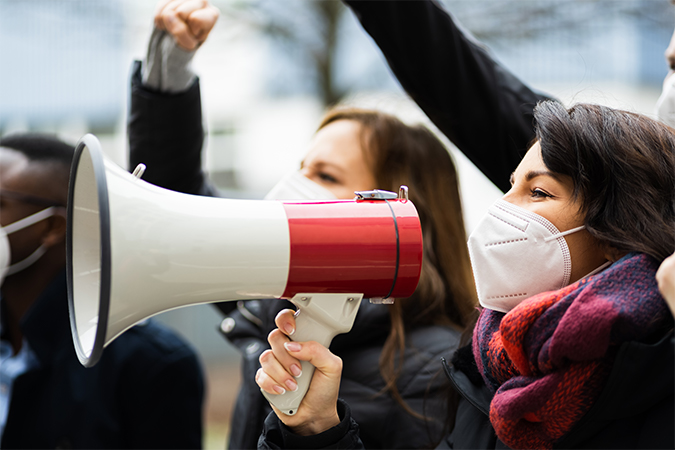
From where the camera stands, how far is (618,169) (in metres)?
1.50

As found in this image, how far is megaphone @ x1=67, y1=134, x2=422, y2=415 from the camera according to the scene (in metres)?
1.33

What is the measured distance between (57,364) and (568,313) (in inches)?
92.3

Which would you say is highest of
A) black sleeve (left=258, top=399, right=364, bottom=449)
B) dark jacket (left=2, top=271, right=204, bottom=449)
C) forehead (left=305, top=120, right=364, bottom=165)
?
forehead (left=305, top=120, right=364, bottom=165)

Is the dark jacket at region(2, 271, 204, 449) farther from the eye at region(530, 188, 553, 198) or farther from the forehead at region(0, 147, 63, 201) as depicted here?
the eye at region(530, 188, 553, 198)

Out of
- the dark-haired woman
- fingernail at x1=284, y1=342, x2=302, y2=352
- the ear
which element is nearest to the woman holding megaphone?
the dark-haired woman

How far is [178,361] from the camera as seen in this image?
289 cm

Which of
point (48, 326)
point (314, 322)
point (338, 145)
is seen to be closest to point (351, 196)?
point (338, 145)

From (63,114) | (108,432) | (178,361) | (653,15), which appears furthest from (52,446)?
(63,114)

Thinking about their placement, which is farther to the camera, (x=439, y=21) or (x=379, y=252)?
(x=439, y=21)

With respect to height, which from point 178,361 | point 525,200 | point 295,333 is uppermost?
point 525,200

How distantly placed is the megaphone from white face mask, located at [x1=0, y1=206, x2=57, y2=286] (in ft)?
5.27

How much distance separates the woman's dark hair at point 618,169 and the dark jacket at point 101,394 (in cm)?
205

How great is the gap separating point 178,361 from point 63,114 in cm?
770

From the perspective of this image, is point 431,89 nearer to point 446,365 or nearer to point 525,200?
point 525,200
